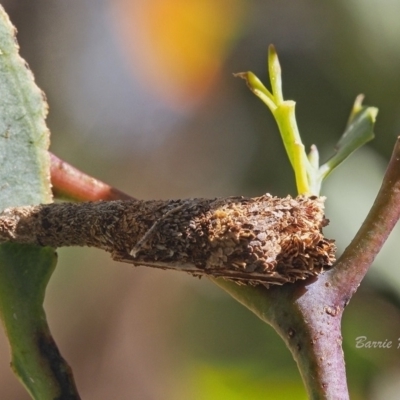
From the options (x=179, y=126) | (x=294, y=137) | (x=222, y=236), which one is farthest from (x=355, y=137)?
(x=179, y=126)

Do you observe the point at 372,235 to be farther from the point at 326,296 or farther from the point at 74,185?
the point at 74,185

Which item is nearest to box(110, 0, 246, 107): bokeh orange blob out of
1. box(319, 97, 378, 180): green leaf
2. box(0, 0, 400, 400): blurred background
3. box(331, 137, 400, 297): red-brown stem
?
box(0, 0, 400, 400): blurred background

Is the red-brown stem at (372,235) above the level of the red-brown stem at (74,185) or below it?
above

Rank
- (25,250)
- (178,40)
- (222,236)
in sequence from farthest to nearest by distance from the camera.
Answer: (178,40), (25,250), (222,236)

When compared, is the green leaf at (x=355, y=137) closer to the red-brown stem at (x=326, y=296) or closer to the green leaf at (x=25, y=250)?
the red-brown stem at (x=326, y=296)

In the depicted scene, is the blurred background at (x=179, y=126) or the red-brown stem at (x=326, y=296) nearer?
the red-brown stem at (x=326, y=296)

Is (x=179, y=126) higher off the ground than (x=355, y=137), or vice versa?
(x=355, y=137)

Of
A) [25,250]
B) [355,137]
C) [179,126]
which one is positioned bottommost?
[179,126]

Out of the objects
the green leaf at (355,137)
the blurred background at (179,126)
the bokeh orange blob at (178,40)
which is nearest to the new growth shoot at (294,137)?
the green leaf at (355,137)
